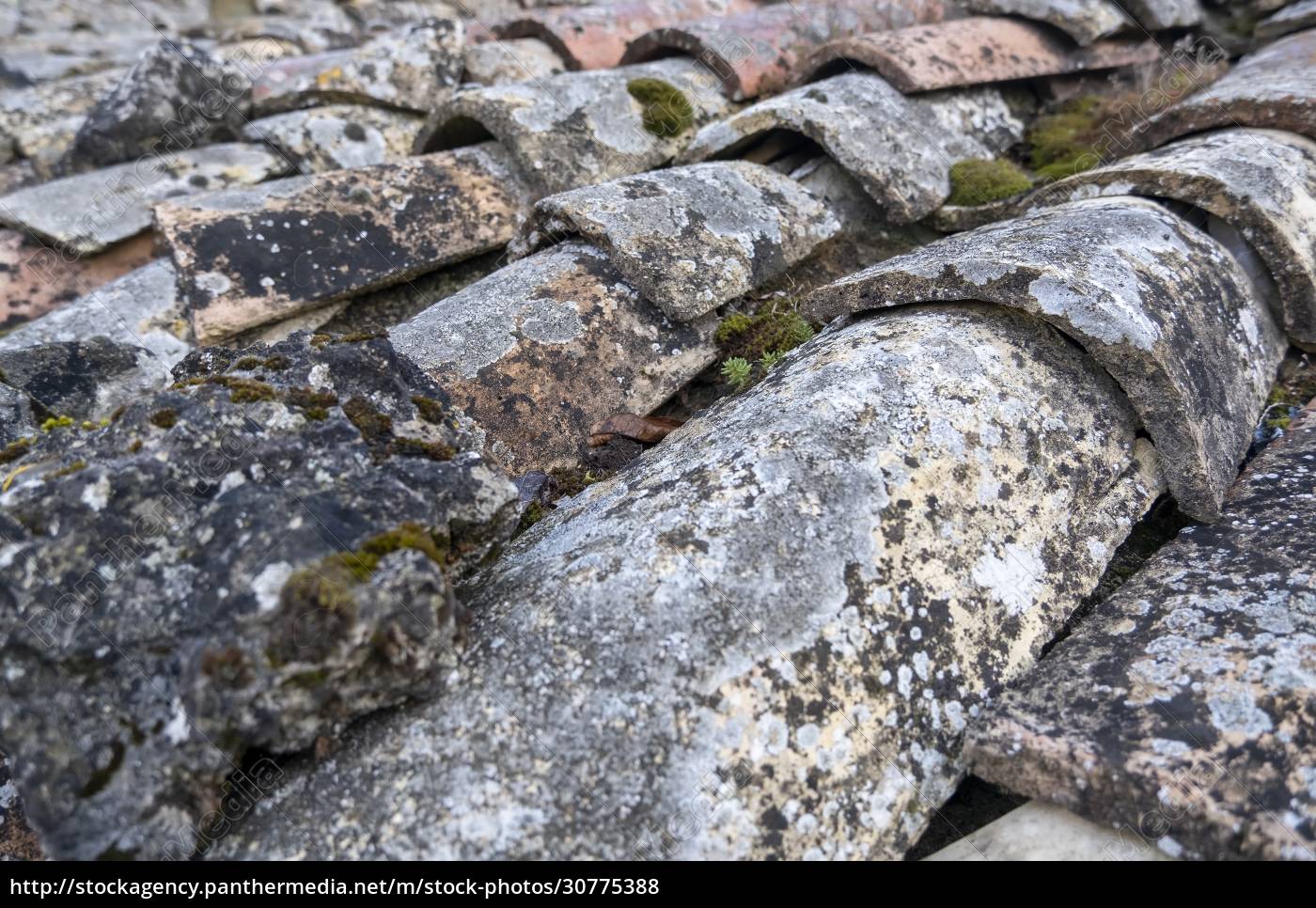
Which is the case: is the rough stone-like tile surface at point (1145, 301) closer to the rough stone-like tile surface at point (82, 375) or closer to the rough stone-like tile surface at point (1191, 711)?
the rough stone-like tile surface at point (1191, 711)

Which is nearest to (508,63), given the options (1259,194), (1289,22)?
(1259,194)

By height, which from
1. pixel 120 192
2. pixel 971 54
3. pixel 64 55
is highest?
pixel 971 54

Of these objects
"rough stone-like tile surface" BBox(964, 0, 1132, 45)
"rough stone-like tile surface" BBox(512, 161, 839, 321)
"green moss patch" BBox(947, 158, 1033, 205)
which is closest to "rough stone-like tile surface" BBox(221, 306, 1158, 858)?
"rough stone-like tile surface" BBox(512, 161, 839, 321)

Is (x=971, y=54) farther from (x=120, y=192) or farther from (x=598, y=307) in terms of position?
(x=120, y=192)

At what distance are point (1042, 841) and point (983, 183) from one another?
9.94ft

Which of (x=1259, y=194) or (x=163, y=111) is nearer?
(x=1259, y=194)

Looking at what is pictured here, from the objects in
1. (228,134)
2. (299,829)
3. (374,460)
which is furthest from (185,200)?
(299,829)

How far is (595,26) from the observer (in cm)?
537

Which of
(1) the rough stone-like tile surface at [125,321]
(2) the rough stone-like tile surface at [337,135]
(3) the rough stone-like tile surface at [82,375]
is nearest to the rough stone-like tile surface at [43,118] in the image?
(2) the rough stone-like tile surface at [337,135]

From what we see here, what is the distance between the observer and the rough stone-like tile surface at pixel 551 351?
2.78m

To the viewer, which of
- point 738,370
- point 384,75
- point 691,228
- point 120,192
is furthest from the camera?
point 384,75

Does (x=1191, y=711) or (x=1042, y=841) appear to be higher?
(x=1191, y=711)

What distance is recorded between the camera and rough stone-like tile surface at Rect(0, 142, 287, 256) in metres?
4.22

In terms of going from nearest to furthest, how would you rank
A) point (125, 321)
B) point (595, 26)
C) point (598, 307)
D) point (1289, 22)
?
point (598, 307)
point (125, 321)
point (1289, 22)
point (595, 26)
